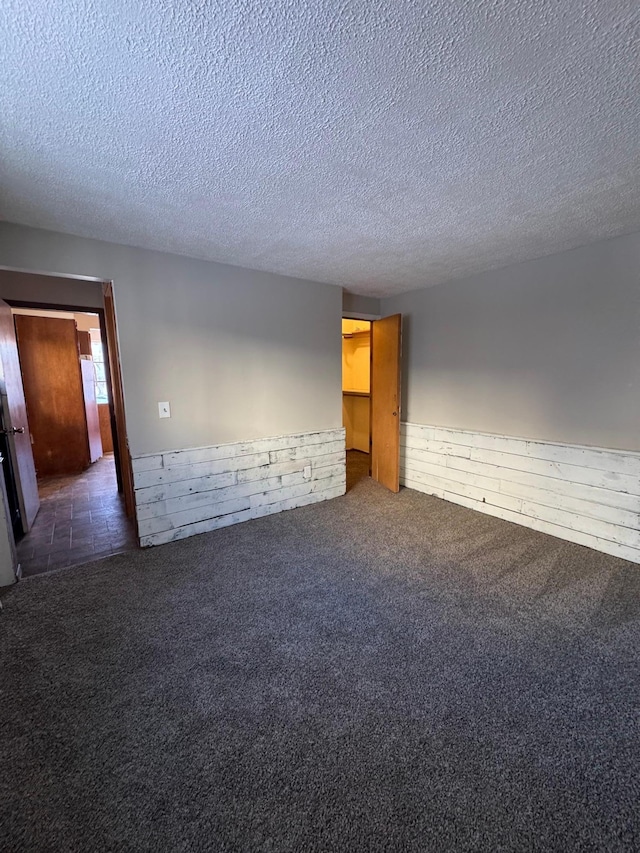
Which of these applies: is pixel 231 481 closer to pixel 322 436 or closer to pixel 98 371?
pixel 322 436

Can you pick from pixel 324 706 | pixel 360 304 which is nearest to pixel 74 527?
pixel 324 706

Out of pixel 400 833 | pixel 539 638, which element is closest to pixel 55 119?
pixel 400 833

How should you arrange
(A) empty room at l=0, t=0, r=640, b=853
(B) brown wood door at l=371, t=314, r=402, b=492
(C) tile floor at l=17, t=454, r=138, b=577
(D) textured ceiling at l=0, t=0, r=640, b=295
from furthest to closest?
(B) brown wood door at l=371, t=314, r=402, b=492, (C) tile floor at l=17, t=454, r=138, b=577, (A) empty room at l=0, t=0, r=640, b=853, (D) textured ceiling at l=0, t=0, r=640, b=295

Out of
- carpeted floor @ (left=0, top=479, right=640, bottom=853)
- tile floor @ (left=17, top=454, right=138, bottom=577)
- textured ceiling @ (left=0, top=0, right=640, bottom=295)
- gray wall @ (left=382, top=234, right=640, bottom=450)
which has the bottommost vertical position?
carpeted floor @ (left=0, top=479, right=640, bottom=853)

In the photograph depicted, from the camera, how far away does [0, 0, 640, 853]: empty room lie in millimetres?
1078

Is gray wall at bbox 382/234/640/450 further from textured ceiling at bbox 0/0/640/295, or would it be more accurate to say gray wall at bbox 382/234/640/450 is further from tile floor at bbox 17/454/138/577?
tile floor at bbox 17/454/138/577

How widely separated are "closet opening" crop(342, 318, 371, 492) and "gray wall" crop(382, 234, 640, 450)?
2053 mm

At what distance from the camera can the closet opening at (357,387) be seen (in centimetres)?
618

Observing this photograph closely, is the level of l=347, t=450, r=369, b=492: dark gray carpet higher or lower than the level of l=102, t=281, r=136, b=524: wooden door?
lower

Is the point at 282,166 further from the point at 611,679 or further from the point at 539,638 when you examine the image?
the point at 611,679

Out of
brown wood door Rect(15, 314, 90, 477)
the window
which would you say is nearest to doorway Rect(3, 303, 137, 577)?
brown wood door Rect(15, 314, 90, 477)

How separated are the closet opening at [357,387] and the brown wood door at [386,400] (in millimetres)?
1447

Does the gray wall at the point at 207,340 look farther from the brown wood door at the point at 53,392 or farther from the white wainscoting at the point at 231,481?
the brown wood door at the point at 53,392

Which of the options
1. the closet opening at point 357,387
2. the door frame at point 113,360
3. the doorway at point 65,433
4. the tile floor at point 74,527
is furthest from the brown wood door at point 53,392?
the closet opening at point 357,387
